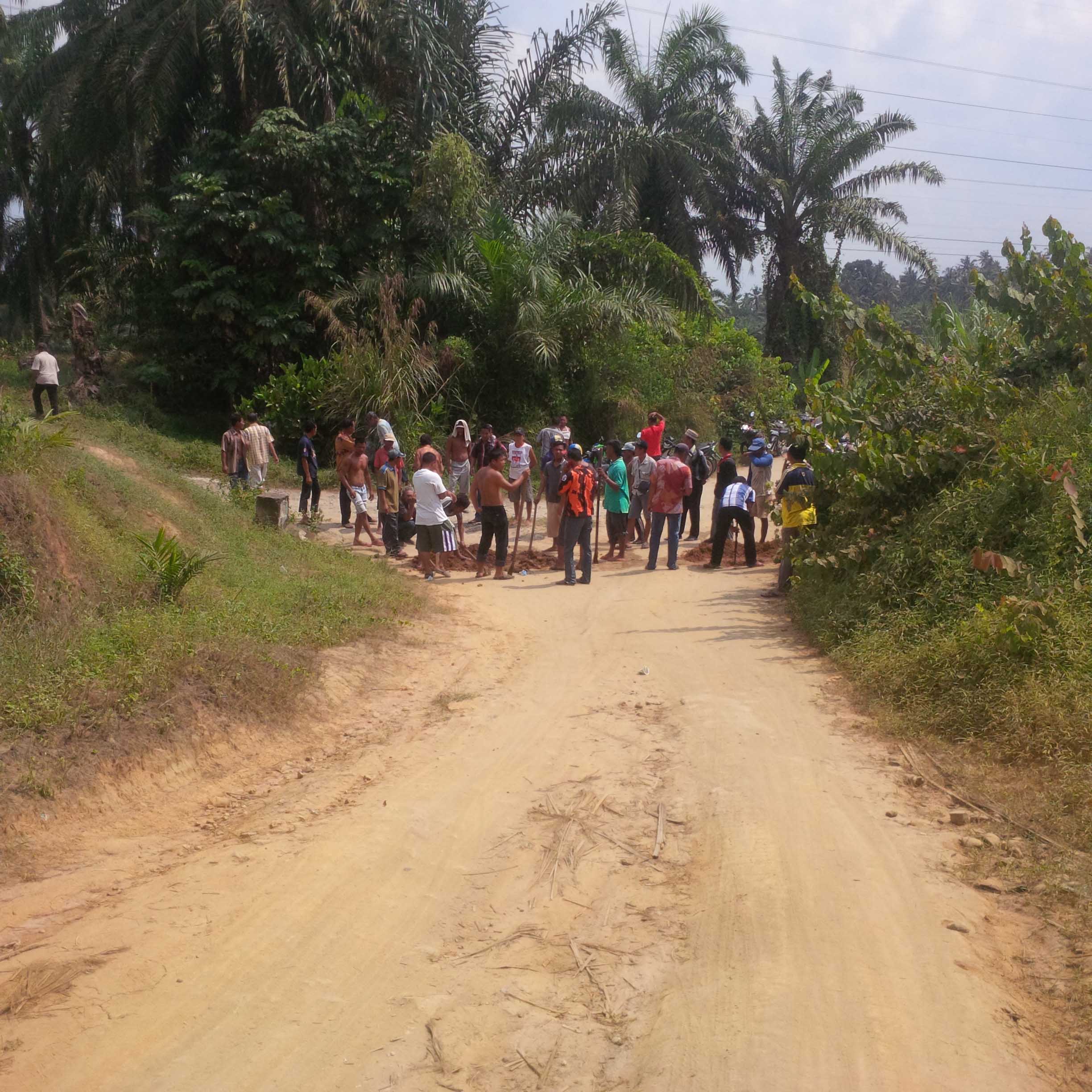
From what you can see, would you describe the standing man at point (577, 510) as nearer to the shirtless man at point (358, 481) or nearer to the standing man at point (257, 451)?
the shirtless man at point (358, 481)

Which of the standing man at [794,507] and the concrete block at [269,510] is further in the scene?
the concrete block at [269,510]

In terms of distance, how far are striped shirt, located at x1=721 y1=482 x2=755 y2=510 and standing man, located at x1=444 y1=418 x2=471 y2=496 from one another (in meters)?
3.70

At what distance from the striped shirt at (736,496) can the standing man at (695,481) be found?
4.21 ft

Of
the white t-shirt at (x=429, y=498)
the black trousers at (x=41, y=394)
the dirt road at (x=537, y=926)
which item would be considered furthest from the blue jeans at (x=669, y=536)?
the black trousers at (x=41, y=394)

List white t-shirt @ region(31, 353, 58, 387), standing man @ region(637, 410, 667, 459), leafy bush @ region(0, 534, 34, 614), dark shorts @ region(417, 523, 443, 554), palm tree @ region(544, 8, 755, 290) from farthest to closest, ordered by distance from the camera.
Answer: palm tree @ region(544, 8, 755, 290) → white t-shirt @ region(31, 353, 58, 387) → standing man @ region(637, 410, 667, 459) → dark shorts @ region(417, 523, 443, 554) → leafy bush @ region(0, 534, 34, 614)

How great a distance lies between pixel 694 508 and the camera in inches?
593

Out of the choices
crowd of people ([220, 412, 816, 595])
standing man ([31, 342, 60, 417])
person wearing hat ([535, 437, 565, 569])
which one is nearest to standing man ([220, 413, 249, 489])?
crowd of people ([220, 412, 816, 595])

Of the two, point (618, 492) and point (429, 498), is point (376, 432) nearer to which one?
point (429, 498)

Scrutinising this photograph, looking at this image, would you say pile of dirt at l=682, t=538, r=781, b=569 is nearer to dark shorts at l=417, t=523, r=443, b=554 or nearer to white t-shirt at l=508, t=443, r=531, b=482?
white t-shirt at l=508, t=443, r=531, b=482

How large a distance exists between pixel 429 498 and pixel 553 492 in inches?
91.3

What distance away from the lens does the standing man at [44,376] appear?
15.9 m

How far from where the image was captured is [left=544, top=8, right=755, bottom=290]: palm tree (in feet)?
83.3

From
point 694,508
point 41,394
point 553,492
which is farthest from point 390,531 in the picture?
point 41,394

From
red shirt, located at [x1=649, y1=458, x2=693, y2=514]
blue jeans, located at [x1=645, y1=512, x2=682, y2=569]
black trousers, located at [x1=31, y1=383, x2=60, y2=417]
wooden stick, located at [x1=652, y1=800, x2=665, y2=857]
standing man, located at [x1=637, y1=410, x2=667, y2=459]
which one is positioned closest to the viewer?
wooden stick, located at [x1=652, y1=800, x2=665, y2=857]
